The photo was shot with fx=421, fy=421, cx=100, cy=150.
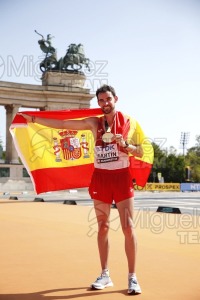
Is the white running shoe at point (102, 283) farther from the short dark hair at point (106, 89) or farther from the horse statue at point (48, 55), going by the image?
the horse statue at point (48, 55)

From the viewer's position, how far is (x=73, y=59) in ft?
202

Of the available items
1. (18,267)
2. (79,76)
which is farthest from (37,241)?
(79,76)

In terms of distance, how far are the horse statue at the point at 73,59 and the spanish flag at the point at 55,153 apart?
56217 mm

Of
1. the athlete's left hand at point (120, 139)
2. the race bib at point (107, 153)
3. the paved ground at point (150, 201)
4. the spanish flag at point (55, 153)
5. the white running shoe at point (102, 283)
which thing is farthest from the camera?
the paved ground at point (150, 201)

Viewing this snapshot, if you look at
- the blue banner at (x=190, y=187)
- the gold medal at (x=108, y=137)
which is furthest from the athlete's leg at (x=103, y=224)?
the blue banner at (x=190, y=187)

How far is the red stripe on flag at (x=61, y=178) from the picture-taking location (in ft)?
20.8

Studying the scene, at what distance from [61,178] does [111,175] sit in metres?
1.64

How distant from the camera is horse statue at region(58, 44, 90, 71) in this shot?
2424 inches

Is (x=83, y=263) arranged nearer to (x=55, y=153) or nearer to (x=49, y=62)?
(x=55, y=153)

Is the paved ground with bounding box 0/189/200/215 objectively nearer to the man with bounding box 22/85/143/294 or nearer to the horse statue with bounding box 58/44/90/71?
the man with bounding box 22/85/143/294

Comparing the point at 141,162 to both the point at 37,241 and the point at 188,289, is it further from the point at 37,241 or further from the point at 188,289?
the point at 37,241

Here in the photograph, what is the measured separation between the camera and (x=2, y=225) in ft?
38.0

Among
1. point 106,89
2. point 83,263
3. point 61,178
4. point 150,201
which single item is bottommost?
point 150,201

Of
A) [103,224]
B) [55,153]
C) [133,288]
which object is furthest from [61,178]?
[133,288]
